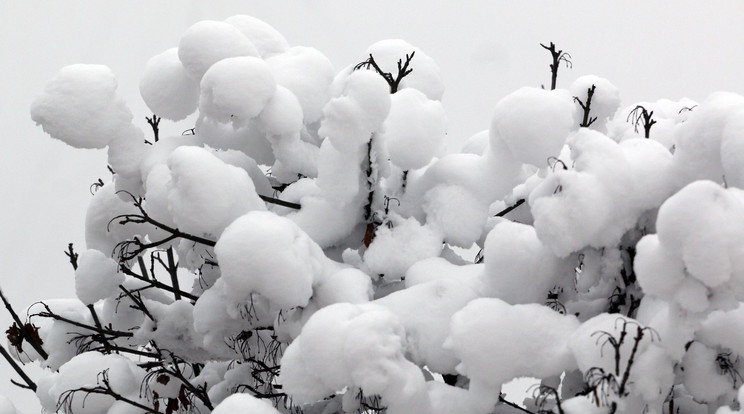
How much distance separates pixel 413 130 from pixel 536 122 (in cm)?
52

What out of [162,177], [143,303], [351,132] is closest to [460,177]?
[351,132]

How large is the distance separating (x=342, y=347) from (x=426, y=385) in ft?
1.37

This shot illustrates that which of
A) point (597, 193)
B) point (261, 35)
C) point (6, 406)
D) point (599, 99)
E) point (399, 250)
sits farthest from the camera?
point (6, 406)

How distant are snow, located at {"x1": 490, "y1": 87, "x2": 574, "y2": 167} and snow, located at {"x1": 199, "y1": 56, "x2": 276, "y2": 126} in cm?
79

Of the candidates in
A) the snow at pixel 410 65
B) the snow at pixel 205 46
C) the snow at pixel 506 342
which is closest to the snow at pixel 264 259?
the snow at pixel 506 342

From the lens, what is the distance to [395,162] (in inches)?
135

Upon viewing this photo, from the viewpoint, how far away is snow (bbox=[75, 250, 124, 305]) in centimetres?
386

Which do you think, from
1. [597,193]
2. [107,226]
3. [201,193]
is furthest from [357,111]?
[107,226]

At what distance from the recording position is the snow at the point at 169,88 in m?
3.66

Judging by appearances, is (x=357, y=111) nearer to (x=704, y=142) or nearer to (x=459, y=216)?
(x=459, y=216)

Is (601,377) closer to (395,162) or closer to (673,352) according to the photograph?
(673,352)

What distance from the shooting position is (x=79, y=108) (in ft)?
11.2

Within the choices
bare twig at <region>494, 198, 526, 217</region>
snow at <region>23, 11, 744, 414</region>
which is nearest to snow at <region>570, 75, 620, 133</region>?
snow at <region>23, 11, 744, 414</region>

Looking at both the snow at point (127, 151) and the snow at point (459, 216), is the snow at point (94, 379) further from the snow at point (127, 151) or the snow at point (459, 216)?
the snow at point (459, 216)
